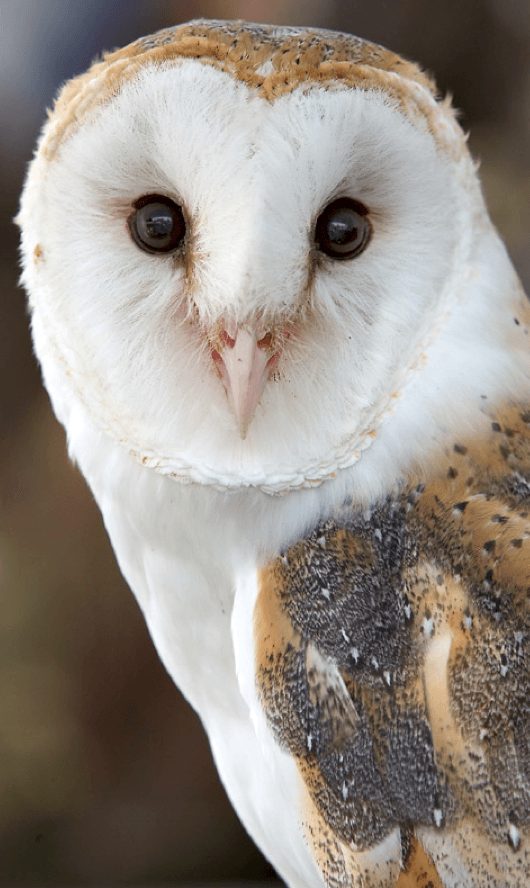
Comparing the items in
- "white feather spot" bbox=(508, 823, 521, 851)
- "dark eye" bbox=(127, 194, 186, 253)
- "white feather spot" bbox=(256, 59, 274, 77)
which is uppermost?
"white feather spot" bbox=(256, 59, 274, 77)

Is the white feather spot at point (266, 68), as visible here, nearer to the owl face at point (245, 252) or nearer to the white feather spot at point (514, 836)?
the owl face at point (245, 252)

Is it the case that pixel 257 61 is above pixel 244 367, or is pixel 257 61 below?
above

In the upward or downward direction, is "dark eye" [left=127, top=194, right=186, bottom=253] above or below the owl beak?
above

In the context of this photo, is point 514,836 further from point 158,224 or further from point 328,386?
point 158,224

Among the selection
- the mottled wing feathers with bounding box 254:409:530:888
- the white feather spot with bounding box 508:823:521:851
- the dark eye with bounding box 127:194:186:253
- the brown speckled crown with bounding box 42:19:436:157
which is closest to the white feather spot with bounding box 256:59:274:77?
the brown speckled crown with bounding box 42:19:436:157

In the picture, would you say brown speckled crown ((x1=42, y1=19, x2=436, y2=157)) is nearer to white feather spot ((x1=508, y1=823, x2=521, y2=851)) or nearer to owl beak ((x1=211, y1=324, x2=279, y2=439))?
owl beak ((x1=211, y1=324, x2=279, y2=439))

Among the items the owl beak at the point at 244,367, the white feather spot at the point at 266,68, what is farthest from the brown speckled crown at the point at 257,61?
the owl beak at the point at 244,367

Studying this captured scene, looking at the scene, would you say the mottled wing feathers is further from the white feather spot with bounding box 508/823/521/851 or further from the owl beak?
the owl beak

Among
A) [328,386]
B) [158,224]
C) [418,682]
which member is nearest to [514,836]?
[418,682]
